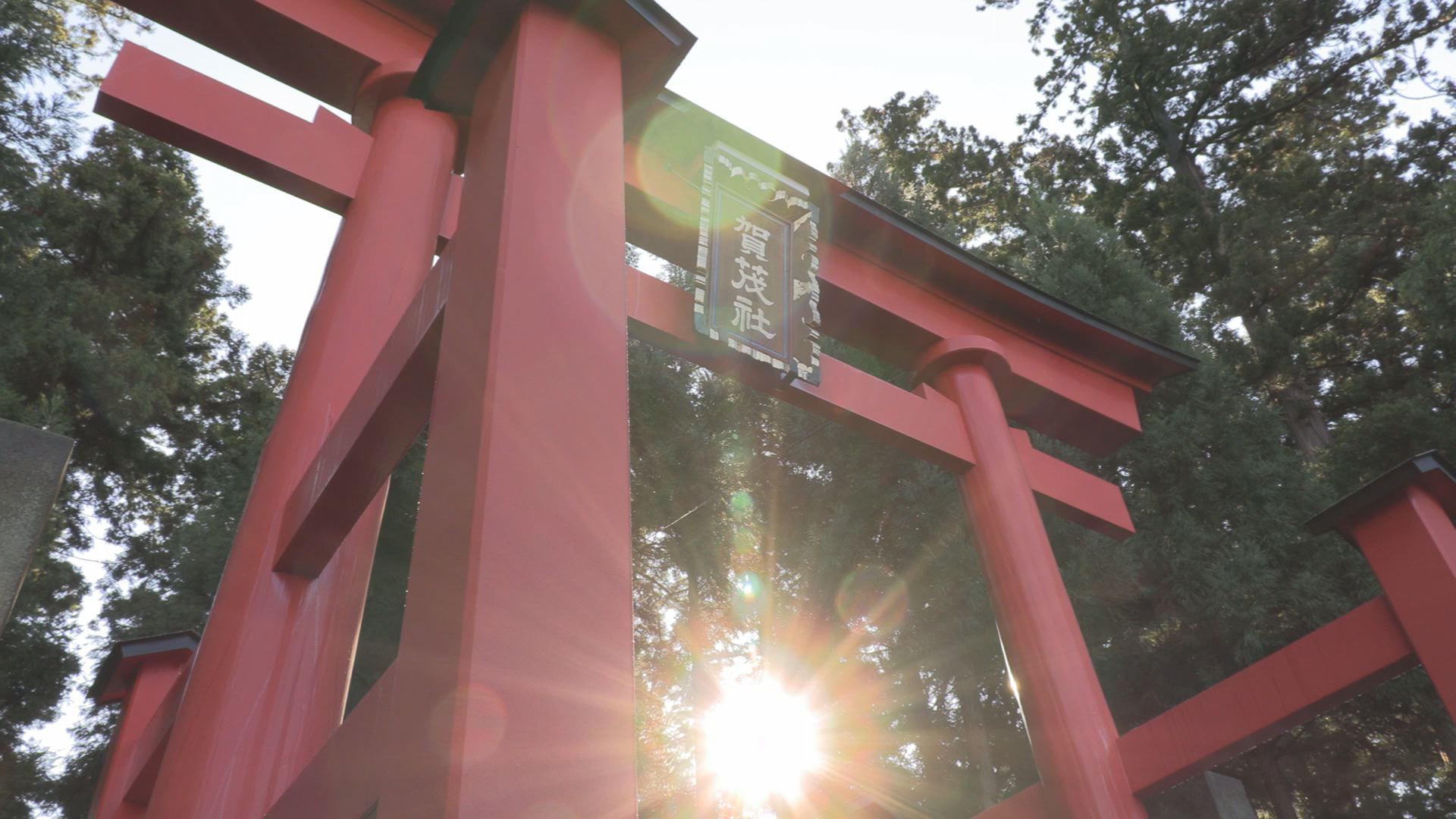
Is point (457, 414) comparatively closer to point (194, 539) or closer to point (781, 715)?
point (194, 539)

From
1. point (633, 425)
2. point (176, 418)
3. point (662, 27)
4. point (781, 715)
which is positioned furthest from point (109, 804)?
point (176, 418)

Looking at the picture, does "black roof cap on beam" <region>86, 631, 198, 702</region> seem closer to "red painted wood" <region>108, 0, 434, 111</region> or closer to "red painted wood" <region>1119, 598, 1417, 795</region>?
"red painted wood" <region>108, 0, 434, 111</region>

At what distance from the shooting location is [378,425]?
5.99ft

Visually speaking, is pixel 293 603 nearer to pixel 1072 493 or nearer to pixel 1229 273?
pixel 1072 493

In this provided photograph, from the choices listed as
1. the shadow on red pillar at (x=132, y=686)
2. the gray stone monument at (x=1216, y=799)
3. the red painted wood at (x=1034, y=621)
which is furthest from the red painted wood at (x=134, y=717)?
the gray stone monument at (x=1216, y=799)

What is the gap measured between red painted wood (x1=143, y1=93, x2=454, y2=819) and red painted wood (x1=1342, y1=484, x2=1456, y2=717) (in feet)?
11.3

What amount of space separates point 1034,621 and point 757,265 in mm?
2050

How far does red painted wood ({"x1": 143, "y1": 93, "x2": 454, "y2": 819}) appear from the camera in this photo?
203 cm

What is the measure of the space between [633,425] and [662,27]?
9.23 meters

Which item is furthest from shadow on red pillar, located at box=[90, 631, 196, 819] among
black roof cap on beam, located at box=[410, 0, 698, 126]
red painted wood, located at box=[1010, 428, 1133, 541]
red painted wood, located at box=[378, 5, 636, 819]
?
red painted wood, located at box=[1010, 428, 1133, 541]

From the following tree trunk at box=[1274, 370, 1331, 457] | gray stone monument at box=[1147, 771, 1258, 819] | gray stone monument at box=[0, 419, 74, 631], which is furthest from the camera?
tree trunk at box=[1274, 370, 1331, 457]

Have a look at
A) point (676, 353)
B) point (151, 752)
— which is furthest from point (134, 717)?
point (676, 353)

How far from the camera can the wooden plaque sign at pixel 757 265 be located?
3811 mm

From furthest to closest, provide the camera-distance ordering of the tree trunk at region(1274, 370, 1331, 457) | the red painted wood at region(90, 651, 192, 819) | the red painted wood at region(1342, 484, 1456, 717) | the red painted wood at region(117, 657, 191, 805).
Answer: the tree trunk at region(1274, 370, 1331, 457) < the red painted wood at region(90, 651, 192, 819) < the red painted wood at region(1342, 484, 1456, 717) < the red painted wood at region(117, 657, 191, 805)
